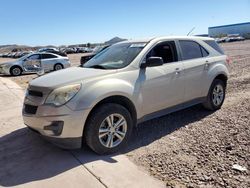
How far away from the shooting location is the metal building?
132625 mm

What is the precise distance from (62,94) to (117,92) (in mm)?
836

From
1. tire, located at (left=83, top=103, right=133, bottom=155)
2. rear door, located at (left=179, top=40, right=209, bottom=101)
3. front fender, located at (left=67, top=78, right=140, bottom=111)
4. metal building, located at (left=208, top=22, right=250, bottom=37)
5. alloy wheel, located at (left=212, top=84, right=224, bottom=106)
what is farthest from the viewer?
metal building, located at (left=208, top=22, right=250, bottom=37)

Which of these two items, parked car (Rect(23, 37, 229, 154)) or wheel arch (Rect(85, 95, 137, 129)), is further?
wheel arch (Rect(85, 95, 137, 129))

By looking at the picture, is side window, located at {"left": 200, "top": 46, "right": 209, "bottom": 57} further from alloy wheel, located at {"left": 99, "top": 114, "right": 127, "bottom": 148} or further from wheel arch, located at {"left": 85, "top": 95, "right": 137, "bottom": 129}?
alloy wheel, located at {"left": 99, "top": 114, "right": 127, "bottom": 148}

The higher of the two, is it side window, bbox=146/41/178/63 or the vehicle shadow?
side window, bbox=146/41/178/63

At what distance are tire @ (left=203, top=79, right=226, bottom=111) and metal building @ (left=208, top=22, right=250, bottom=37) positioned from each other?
435 feet

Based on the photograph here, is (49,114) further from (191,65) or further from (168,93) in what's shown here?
(191,65)

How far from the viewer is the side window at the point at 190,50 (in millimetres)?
5807

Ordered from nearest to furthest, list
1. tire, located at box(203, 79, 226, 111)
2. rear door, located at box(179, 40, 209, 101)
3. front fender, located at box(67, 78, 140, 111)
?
front fender, located at box(67, 78, 140, 111) < rear door, located at box(179, 40, 209, 101) < tire, located at box(203, 79, 226, 111)

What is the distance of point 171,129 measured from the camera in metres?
5.56

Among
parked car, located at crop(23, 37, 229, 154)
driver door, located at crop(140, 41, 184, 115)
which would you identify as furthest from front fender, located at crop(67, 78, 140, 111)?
driver door, located at crop(140, 41, 184, 115)

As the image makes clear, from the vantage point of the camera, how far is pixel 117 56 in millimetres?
5371

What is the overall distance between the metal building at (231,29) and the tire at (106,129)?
135m

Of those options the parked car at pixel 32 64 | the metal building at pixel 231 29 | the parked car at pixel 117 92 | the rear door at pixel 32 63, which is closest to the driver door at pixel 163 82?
the parked car at pixel 117 92
